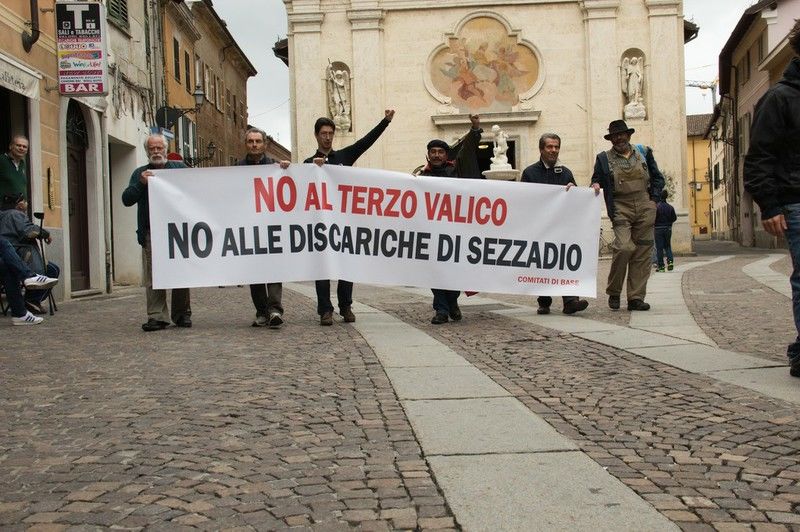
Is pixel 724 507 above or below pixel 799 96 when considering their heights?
below

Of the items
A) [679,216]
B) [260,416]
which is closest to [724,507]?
[260,416]

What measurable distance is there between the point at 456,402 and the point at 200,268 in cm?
467

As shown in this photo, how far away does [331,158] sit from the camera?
9.51 m

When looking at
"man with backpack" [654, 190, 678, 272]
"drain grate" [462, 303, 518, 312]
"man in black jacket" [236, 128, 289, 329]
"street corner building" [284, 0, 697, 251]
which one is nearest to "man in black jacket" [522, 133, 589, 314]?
"drain grate" [462, 303, 518, 312]

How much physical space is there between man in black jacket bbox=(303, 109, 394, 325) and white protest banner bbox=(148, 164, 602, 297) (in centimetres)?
28

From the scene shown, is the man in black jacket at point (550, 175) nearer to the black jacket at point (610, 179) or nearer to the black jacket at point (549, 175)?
the black jacket at point (549, 175)

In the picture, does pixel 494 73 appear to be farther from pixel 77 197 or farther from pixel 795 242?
pixel 795 242

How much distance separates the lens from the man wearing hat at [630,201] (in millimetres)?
9797

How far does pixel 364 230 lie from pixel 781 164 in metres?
4.50

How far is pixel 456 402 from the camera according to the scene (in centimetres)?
500

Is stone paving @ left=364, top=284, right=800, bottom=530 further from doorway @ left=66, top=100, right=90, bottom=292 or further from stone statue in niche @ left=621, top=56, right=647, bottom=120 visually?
stone statue in niche @ left=621, top=56, right=647, bottom=120

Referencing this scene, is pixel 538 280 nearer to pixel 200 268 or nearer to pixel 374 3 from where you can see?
pixel 200 268

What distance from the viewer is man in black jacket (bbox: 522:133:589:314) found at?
976cm

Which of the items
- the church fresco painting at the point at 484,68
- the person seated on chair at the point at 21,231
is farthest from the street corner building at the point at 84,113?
the church fresco painting at the point at 484,68
